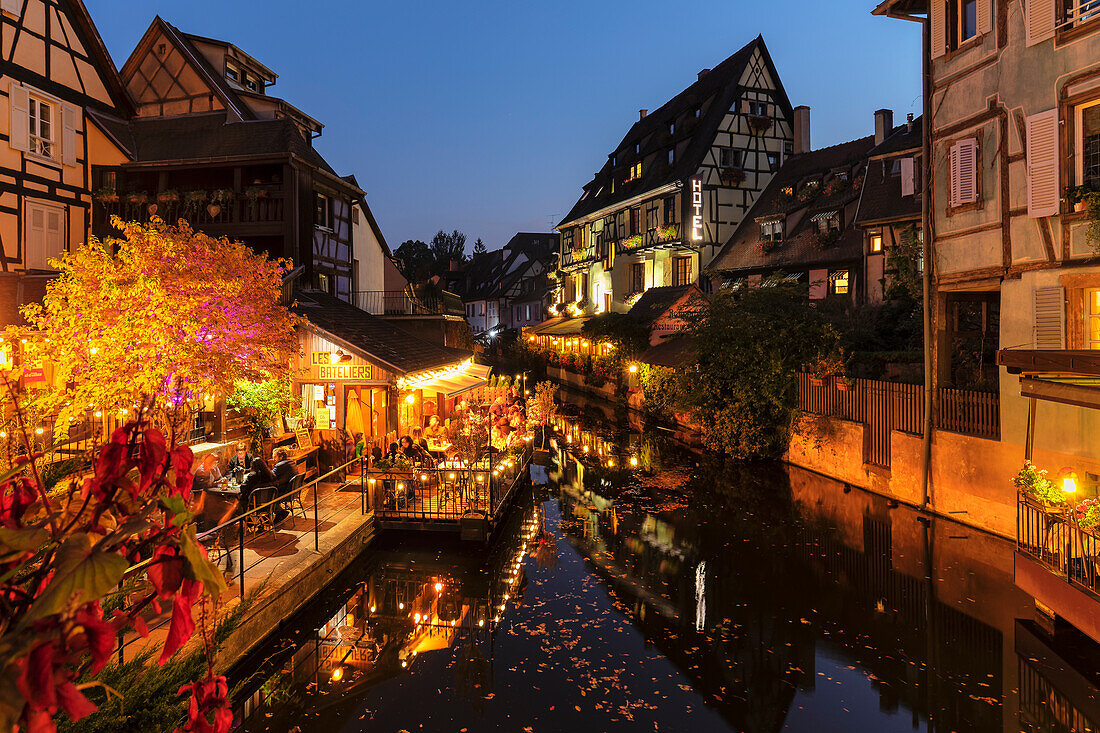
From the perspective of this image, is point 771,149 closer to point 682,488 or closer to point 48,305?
point 682,488

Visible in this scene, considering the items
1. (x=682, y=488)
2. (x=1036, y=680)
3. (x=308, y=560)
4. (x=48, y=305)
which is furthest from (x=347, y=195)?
(x=1036, y=680)

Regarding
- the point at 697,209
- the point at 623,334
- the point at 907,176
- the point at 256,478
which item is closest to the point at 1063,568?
the point at 256,478

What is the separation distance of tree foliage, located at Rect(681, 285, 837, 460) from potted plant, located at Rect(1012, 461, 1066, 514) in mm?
9058

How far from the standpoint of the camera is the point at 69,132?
22578 mm

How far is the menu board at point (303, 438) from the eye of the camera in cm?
1662

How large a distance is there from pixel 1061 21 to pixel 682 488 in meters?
12.1

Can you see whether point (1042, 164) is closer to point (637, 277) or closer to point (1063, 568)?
point (1063, 568)

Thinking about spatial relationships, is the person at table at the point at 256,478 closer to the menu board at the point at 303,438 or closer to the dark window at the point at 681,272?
the menu board at the point at 303,438

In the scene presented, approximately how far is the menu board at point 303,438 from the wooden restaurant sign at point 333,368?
4.52 ft

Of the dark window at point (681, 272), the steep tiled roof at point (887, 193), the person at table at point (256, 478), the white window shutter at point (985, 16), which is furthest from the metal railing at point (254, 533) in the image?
the dark window at point (681, 272)

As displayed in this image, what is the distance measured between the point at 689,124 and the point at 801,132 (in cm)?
635

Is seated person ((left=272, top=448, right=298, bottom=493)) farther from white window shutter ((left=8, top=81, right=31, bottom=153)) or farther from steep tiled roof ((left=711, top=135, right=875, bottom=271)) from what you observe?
steep tiled roof ((left=711, top=135, right=875, bottom=271))

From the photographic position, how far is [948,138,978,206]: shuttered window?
13297mm

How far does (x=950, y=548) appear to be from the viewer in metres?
12.4
